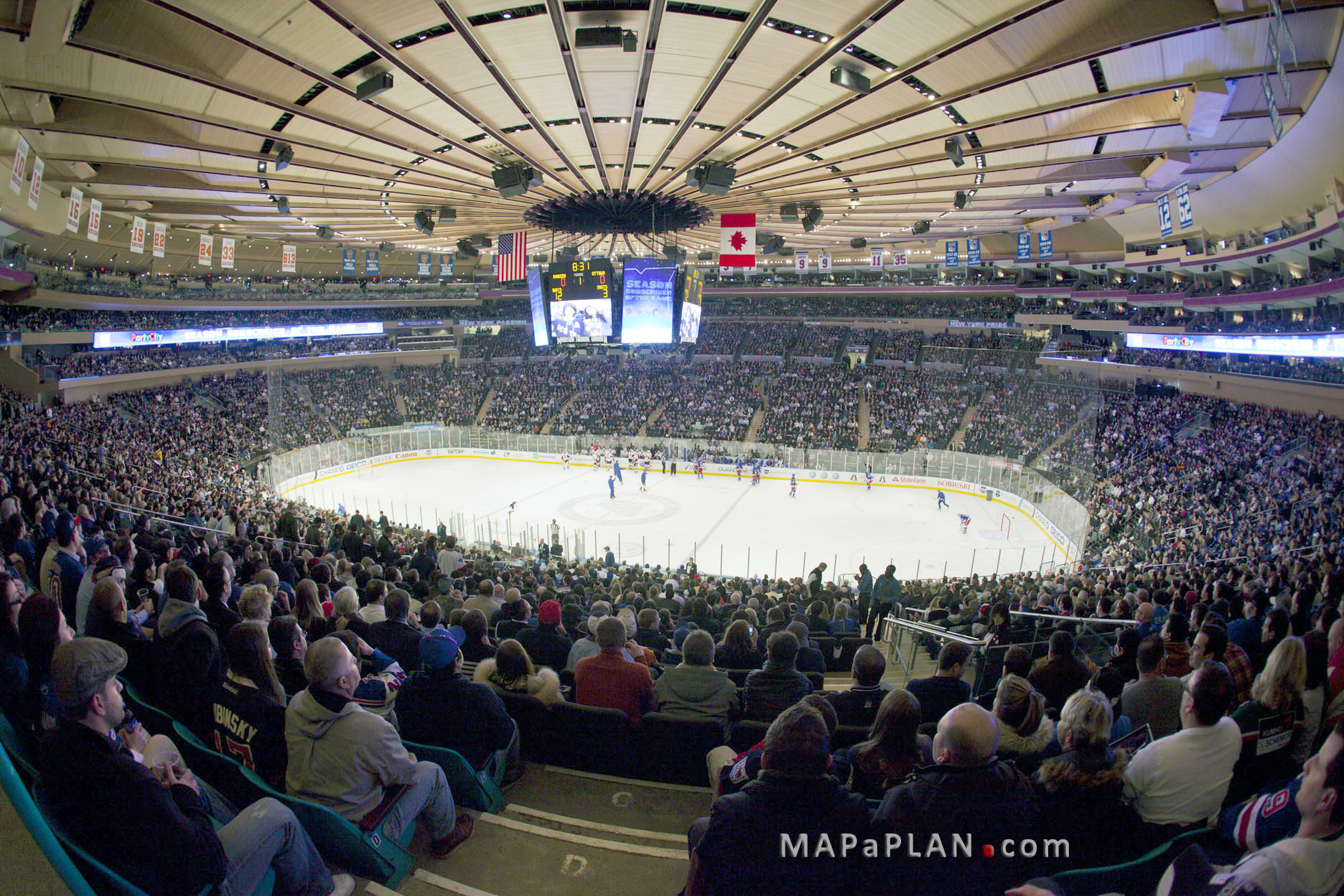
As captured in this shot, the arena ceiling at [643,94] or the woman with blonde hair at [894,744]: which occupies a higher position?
the arena ceiling at [643,94]

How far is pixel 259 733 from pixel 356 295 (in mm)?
52315

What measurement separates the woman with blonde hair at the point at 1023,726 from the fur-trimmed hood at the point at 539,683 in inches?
103

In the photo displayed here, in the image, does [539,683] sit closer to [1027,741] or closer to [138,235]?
[1027,741]

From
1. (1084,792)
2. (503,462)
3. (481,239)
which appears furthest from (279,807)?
(503,462)

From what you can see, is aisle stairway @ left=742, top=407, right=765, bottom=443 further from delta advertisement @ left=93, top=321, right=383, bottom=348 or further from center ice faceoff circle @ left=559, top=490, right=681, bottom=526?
delta advertisement @ left=93, top=321, right=383, bottom=348

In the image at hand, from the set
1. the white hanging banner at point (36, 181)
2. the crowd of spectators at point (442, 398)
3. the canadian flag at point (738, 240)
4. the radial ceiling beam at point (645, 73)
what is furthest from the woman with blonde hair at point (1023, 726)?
the crowd of spectators at point (442, 398)

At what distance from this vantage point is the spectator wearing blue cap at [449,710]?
→ 3.66 m

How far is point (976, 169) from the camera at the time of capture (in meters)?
14.2

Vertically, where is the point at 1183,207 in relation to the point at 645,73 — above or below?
above

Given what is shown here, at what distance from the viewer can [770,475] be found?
34.0 m

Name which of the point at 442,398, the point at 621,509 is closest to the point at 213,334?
the point at 442,398

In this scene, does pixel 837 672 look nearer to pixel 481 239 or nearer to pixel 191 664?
pixel 191 664

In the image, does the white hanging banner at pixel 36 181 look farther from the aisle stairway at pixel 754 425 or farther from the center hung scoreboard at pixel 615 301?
the aisle stairway at pixel 754 425

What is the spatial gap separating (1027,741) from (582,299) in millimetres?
17138
